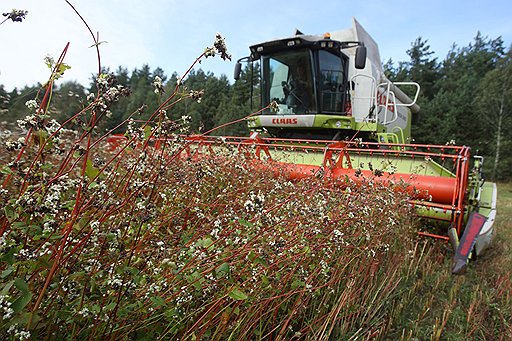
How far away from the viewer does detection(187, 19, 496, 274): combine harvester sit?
289 centimetres

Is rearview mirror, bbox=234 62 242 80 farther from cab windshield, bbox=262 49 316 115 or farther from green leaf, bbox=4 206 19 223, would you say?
green leaf, bbox=4 206 19 223

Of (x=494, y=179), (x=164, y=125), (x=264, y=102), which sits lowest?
(x=494, y=179)

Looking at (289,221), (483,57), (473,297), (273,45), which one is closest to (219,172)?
(289,221)

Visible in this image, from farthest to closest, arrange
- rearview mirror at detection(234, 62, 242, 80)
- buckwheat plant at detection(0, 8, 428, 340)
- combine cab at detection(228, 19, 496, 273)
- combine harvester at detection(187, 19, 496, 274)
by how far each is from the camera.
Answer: rearview mirror at detection(234, 62, 242, 80)
combine cab at detection(228, 19, 496, 273)
combine harvester at detection(187, 19, 496, 274)
buckwheat plant at detection(0, 8, 428, 340)

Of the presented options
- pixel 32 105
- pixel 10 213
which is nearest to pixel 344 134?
pixel 32 105

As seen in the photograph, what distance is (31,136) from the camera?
0.83 metres

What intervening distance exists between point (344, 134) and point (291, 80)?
142 centimetres

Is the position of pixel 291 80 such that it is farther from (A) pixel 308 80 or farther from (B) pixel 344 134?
(B) pixel 344 134

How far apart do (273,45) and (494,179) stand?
20.5m

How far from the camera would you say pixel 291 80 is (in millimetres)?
5746

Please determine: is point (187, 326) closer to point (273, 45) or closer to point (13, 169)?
point (13, 169)

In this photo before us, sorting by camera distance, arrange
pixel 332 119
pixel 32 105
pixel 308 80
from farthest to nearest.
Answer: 1. pixel 308 80
2. pixel 332 119
3. pixel 32 105

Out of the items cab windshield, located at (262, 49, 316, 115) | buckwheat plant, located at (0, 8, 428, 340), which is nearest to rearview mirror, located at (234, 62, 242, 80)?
cab windshield, located at (262, 49, 316, 115)

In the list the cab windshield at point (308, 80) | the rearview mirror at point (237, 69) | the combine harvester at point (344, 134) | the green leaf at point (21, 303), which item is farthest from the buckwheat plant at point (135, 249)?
the rearview mirror at point (237, 69)
